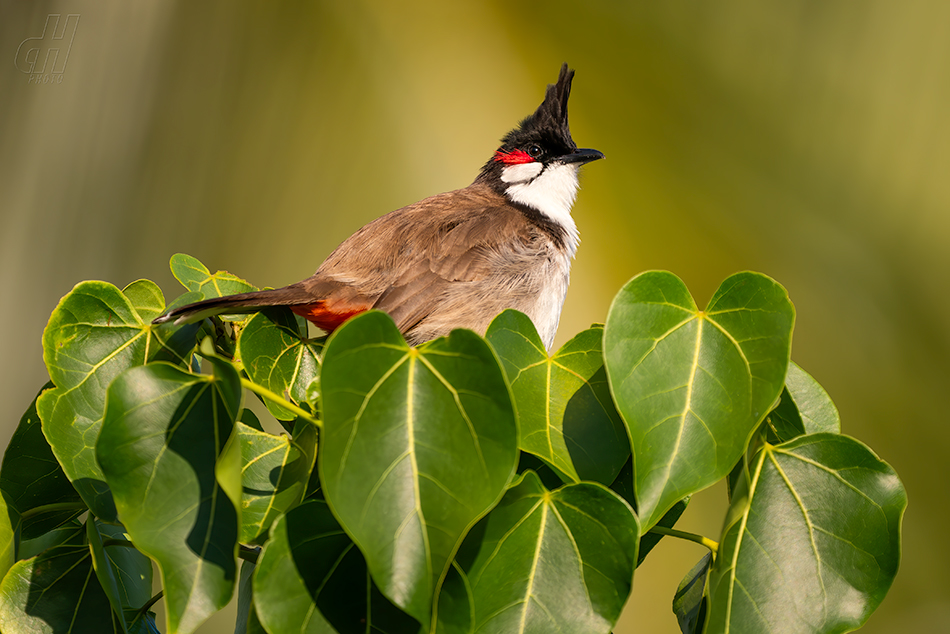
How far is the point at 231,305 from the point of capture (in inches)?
21.9

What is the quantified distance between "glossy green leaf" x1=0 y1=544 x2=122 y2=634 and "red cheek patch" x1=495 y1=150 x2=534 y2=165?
1405 mm

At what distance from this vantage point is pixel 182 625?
1.08 feet

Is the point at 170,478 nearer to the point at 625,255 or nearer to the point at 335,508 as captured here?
the point at 335,508

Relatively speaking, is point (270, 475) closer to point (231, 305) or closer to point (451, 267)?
point (231, 305)

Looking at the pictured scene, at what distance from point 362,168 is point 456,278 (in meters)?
1.20

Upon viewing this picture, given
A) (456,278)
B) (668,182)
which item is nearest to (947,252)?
(668,182)

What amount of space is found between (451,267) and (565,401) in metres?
0.74

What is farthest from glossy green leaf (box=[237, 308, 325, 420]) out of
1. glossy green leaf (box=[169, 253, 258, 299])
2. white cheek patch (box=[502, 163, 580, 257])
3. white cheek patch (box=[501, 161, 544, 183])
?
white cheek patch (box=[501, 161, 544, 183])

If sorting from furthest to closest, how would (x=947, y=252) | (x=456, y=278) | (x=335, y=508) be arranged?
(x=947, y=252), (x=456, y=278), (x=335, y=508)

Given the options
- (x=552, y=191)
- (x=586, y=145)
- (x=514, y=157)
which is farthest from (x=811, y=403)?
(x=586, y=145)

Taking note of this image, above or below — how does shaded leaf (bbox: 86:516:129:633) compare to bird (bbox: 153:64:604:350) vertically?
below

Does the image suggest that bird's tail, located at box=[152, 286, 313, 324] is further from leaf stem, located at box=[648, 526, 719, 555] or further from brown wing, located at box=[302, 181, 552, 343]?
leaf stem, located at box=[648, 526, 719, 555]

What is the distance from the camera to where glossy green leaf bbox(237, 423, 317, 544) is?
1.34 feet

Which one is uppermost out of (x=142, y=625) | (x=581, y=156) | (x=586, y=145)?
(x=586, y=145)
